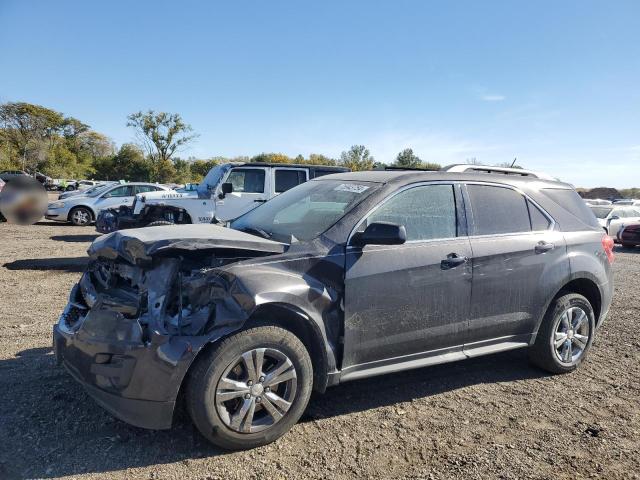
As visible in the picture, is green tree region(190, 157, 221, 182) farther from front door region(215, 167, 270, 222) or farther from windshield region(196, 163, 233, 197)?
front door region(215, 167, 270, 222)

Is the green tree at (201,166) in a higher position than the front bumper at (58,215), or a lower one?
higher

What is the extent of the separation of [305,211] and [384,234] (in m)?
0.93

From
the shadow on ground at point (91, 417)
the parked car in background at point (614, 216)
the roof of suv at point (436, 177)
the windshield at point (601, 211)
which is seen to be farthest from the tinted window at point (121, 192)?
the windshield at point (601, 211)

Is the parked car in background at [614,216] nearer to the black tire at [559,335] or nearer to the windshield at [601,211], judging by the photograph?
the windshield at [601,211]

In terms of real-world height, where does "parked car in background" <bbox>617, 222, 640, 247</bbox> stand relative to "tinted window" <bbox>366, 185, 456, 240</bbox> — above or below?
below

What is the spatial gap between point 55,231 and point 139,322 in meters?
14.0

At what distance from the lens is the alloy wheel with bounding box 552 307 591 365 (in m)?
4.38

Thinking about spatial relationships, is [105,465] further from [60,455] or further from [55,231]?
[55,231]

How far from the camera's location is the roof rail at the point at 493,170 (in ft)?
14.6

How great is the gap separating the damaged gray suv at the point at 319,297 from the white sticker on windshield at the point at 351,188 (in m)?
0.02

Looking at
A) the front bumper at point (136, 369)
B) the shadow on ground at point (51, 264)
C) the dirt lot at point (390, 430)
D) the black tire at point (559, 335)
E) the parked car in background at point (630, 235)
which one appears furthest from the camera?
the parked car in background at point (630, 235)

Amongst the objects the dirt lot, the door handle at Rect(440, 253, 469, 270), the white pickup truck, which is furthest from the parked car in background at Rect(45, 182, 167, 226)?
the door handle at Rect(440, 253, 469, 270)

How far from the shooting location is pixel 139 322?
2854 mm

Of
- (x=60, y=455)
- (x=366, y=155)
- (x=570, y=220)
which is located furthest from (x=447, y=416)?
(x=366, y=155)
